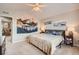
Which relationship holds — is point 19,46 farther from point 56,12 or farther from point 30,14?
point 56,12

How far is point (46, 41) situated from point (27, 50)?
348 millimetres

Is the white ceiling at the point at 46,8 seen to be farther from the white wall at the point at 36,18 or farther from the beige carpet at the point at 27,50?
the beige carpet at the point at 27,50

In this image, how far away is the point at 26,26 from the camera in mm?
2170

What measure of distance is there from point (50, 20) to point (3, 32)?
0.77 metres

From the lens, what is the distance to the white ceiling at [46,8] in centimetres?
211

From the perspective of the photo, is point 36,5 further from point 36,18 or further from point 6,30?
point 6,30

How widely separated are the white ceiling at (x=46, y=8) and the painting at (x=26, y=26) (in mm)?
154

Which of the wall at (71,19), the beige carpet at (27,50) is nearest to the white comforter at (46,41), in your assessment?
the beige carpet at (27,50)

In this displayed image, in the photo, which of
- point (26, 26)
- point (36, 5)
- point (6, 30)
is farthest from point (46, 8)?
point (6, 30)

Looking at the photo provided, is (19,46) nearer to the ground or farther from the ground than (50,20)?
nearer to the ground

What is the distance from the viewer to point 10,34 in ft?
6.94

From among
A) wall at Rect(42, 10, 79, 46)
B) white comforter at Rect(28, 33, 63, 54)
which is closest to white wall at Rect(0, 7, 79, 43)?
wall at Rect(42, 10, 79, 46)
